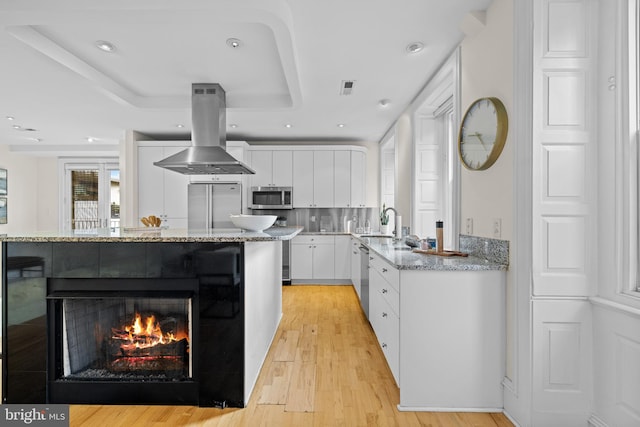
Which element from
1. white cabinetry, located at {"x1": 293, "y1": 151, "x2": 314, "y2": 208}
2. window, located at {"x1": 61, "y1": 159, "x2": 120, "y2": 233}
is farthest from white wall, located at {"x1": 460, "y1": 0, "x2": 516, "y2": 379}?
window, located at {"x1": 61, "y1": 159, "x2": 120, "y2": 233}

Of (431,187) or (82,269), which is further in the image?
→ (431,187)

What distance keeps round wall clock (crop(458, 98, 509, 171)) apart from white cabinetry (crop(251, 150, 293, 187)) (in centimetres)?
383

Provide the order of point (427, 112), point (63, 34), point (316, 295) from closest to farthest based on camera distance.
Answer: point (63, 34)
point (427, 112)
point (316, 295)

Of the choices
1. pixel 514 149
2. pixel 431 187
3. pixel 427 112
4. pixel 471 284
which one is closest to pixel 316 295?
pixel 431 187

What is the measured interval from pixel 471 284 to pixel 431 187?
199 cm

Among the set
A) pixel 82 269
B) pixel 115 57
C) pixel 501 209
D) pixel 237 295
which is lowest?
pixel 237 295

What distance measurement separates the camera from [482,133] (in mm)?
2270

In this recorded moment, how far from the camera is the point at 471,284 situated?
2.06 m

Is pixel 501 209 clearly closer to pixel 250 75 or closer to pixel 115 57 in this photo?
pixel 250 75

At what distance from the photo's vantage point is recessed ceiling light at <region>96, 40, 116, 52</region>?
2824 millimetres

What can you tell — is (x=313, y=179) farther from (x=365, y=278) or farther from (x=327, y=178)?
(x=365, y=278)

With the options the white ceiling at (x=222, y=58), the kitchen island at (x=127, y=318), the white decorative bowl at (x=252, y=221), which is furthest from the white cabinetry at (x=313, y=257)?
the kitchen island at (x=127, y=318)

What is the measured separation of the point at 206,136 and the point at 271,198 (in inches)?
97.5

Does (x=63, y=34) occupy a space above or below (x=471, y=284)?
above
